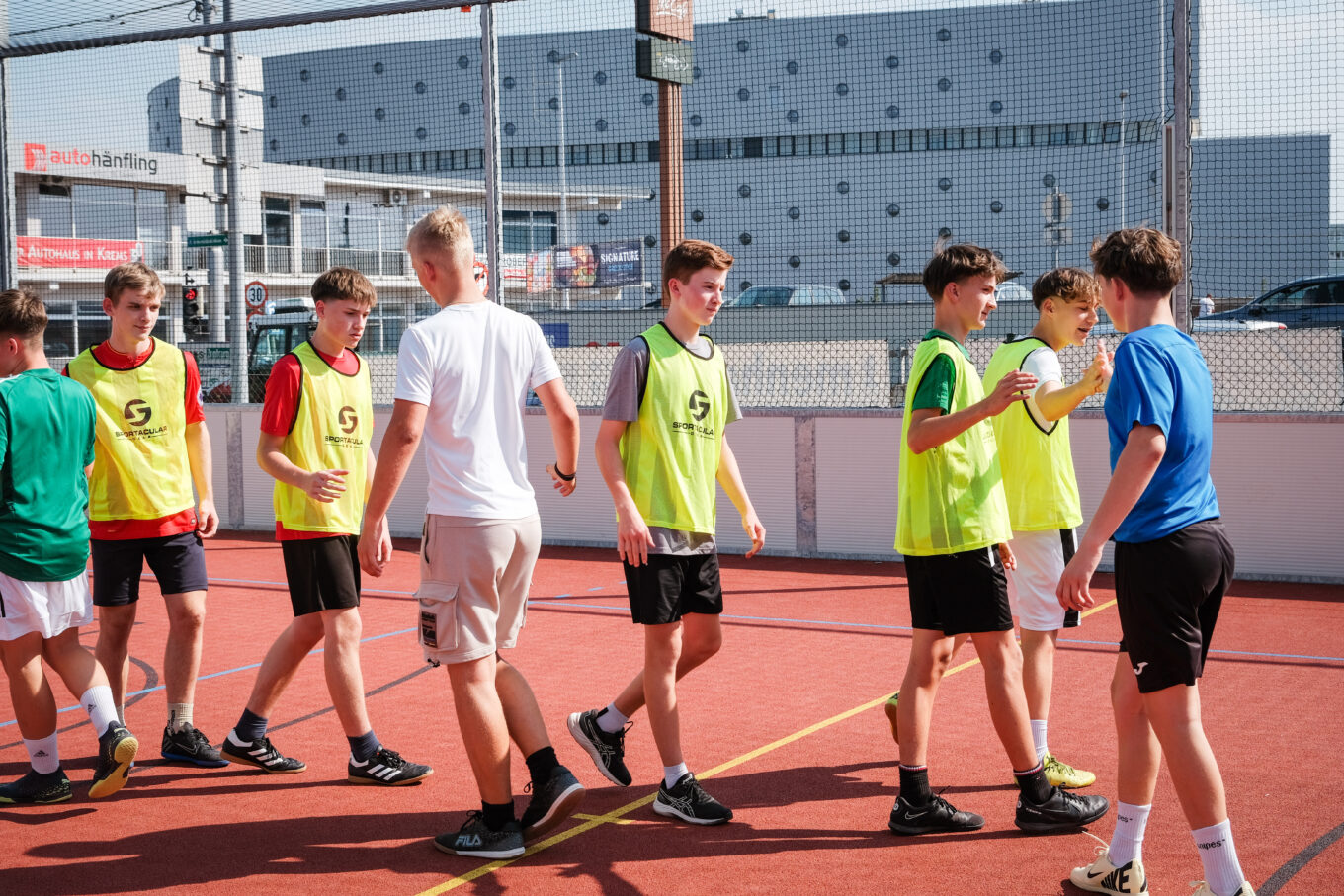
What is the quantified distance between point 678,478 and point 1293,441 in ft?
21.0

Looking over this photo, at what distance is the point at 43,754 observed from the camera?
4.71 m

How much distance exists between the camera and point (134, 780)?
5023 millimetres

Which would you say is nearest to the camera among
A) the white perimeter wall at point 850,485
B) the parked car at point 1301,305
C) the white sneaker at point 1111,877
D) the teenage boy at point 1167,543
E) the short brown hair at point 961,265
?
the teenage boy at point 1167,543


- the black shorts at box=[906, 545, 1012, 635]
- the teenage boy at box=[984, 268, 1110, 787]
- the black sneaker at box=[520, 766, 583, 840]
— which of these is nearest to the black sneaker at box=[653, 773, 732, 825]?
the black sneaker at box=[520, 766, 583, 840]

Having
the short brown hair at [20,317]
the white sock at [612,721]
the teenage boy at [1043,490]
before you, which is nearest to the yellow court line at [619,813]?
the white sock at [612,721]

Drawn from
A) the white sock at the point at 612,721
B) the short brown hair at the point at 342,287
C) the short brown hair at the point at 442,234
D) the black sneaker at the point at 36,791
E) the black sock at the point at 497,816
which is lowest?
the black sneaker at the point at 36,791

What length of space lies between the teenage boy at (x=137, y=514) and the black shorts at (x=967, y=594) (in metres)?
2.98

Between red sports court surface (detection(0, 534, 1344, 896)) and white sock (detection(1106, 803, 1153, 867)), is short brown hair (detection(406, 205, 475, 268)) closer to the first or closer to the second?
red sports court surface (detection(0, 534, 1344, 896))

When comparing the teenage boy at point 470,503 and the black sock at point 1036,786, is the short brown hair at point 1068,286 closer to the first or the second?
the black sock at point 1036,786

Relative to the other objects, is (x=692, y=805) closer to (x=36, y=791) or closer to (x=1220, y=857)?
(x=1220, y=857)

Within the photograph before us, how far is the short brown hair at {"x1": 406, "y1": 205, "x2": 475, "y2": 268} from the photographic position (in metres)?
4.04

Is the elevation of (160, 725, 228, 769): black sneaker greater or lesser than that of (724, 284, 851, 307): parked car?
lesser

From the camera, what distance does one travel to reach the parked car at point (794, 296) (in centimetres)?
1250

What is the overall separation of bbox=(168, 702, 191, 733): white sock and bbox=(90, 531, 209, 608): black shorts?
464mm
